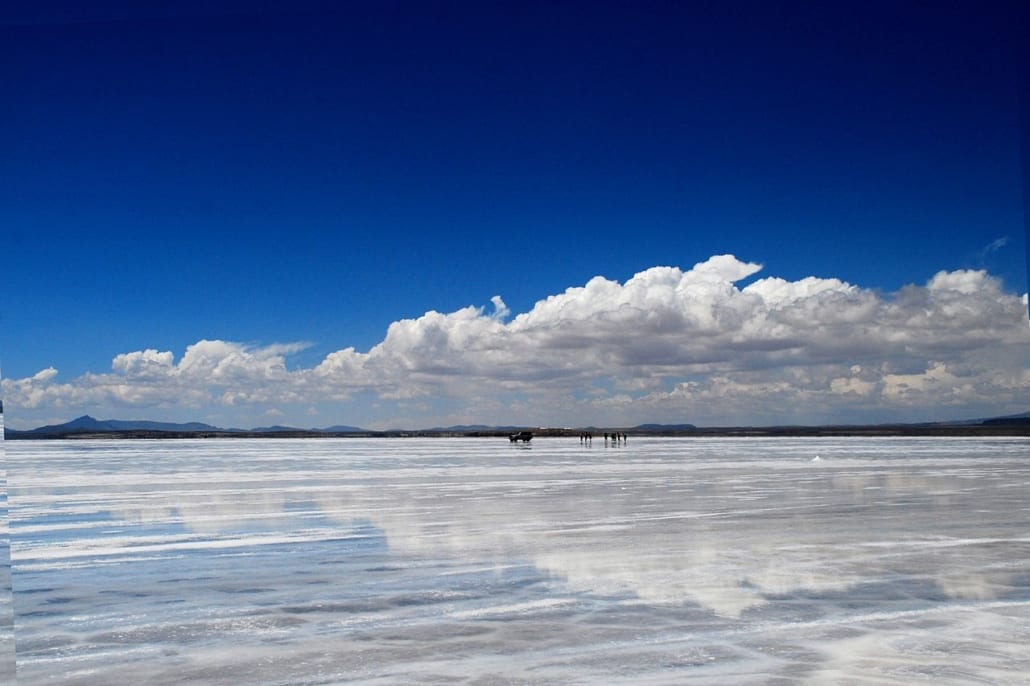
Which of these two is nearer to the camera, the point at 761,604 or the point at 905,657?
the point at 905,657

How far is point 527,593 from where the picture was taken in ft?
27.8

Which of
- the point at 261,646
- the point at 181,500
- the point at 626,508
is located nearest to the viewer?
the point at 261,646

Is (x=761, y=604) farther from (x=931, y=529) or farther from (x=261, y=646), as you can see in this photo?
(x=931, y=529)

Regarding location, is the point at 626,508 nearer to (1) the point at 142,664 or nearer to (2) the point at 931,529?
(2) the point at 931,529

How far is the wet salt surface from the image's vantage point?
5977 millimetres

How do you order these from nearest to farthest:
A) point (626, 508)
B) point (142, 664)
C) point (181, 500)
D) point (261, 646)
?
point (142, 664) → point (261, 646) → point (626, 508) → point (181, 500)

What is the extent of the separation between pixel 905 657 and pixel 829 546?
5537mm

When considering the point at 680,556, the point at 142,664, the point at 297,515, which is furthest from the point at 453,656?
the point at 297,515

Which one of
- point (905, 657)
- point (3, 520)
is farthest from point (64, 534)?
point (905, 657)

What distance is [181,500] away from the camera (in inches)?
777

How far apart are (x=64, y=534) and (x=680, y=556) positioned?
879 centimetres

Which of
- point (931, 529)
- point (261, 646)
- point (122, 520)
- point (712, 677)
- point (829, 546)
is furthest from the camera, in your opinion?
point (122, 520)

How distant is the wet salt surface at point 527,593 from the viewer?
5977 millimetres

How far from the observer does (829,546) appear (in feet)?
37.6
